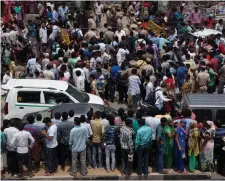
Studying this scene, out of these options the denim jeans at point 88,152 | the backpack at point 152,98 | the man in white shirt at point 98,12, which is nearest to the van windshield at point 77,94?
the backpack at point 152,98

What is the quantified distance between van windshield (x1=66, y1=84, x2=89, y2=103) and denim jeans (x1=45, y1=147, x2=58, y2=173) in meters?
2.85

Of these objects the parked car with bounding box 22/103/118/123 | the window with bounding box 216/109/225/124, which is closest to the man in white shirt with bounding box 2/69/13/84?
the parked car with bounding box 22/103/118/123

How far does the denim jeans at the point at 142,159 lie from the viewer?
45.3 ft

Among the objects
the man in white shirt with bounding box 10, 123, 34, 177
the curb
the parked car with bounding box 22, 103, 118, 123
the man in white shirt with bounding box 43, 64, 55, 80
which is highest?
the man in white shirt with bounding box 43, 64, 55, 80

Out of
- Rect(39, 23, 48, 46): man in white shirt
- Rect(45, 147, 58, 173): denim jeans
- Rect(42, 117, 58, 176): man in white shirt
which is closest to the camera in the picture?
Rect(42, 117, 58, 176): man in white shirt

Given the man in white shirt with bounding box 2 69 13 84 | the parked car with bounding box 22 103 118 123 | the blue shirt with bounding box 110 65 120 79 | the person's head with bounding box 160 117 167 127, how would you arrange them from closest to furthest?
the person's head with bounding box 160 117 167 127, the parked car with bounding box 22 103 118 123, the blue shirt with bounding box 110 65 120 79, the man in white shirt with bounding box 2 69 13 84

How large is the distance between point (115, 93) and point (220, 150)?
693 cm

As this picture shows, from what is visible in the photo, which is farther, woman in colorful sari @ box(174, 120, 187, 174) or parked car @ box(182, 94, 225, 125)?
parked car @ box(182, 94, 225, 125)

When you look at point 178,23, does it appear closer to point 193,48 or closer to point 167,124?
point 193,48

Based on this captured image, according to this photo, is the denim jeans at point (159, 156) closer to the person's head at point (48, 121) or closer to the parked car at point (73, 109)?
the parked car at point (73, 109)

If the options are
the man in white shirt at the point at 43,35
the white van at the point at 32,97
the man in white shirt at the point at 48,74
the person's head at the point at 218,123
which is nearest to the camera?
the person's head at the point at 218,123

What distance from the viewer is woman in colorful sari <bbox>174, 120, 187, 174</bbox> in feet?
45.8

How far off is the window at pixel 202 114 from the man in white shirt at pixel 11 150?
466cm

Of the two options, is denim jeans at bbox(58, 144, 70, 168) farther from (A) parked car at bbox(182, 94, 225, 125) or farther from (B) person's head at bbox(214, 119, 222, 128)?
(B) person's head at bbox(214, 119, 222, 128)
